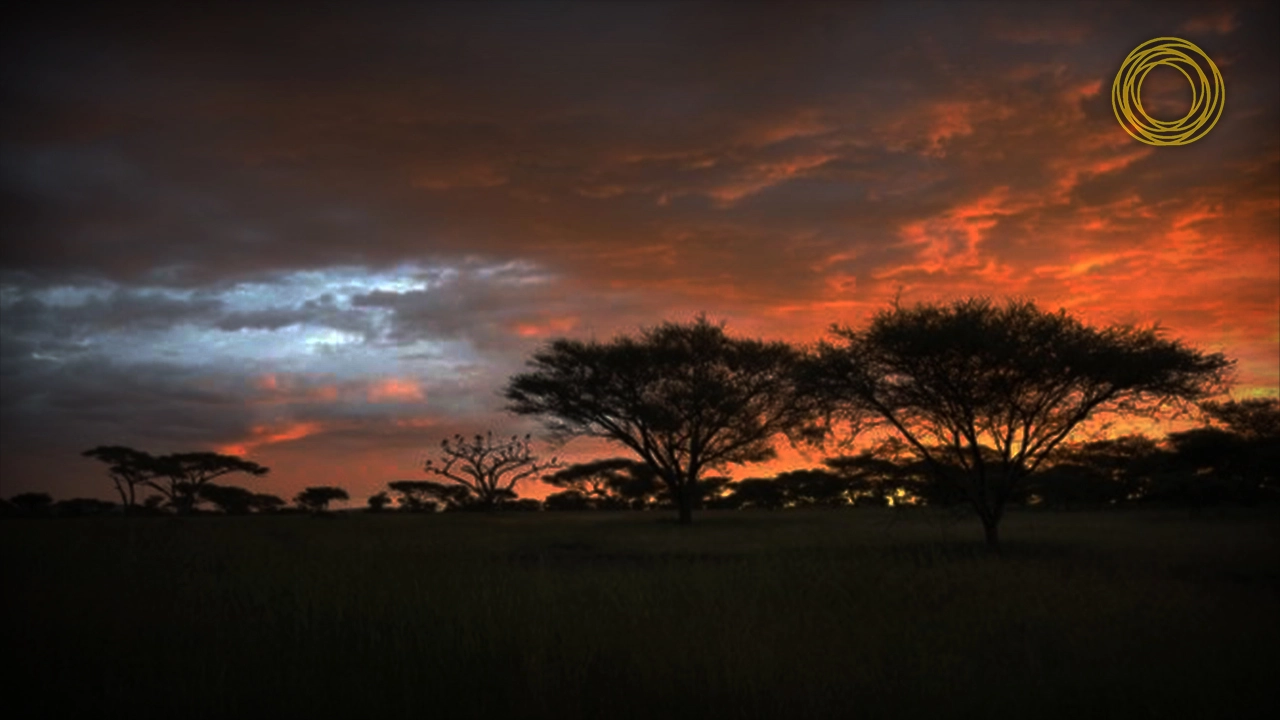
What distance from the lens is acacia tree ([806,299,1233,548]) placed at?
74.4ft

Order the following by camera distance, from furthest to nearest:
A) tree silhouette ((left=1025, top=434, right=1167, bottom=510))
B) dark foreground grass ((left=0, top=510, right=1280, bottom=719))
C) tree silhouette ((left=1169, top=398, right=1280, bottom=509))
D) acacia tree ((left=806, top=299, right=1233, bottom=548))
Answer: tree silhouette ((left=1025, top=434, right=1167, bottom=510)), tree silhouette ((left=1169, top=398, right=1280, bottom=509)), acacia tree ((left=806, top=299, right=1233, bottom=548)), dark foreground grass ((left=0, top=510, right=1280, bottom=719))

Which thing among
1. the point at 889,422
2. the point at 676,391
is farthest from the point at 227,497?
the point at 889,422

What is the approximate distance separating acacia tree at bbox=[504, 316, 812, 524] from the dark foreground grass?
24.8m

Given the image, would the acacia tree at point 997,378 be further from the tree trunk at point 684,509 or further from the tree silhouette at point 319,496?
the tree silhouette at point 319,496

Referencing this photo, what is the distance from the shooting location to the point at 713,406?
39938mm

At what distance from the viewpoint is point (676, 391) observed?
40.4m

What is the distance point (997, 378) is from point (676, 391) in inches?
740

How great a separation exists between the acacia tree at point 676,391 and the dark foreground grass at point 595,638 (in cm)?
2483

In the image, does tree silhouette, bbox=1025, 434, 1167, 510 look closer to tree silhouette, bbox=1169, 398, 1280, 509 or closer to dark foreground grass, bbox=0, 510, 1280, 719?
tree silhouette, bbox=1169, 398, 1280, 509

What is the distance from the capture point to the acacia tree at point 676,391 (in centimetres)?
4047

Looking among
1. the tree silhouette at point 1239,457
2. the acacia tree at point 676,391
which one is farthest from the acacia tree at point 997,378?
the tree silhouette at point 1239,457

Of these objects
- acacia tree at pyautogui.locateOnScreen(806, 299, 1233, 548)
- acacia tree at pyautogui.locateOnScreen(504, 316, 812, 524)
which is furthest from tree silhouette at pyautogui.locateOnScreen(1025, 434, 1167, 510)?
acacia tree at pyautogui.locateOnScreen(806, 299, 1233, 548)

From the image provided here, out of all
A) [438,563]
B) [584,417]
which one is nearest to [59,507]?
[584,417]

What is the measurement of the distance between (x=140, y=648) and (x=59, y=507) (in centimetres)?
5633
